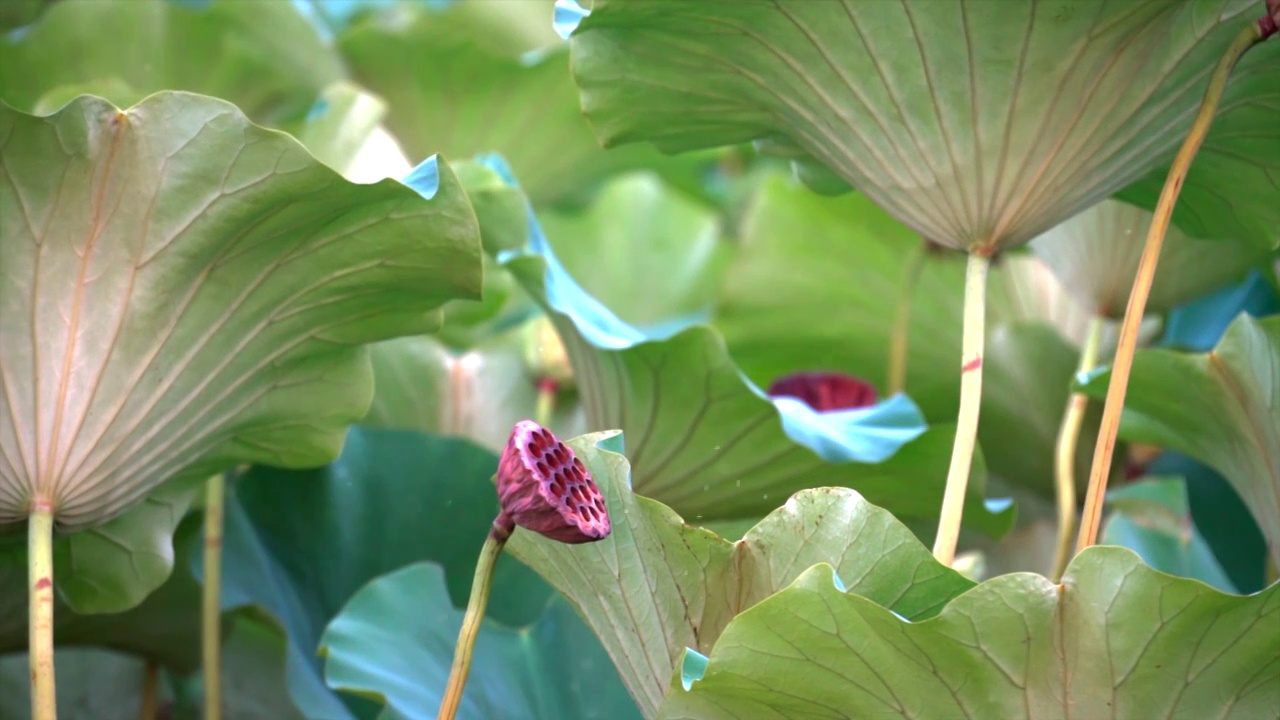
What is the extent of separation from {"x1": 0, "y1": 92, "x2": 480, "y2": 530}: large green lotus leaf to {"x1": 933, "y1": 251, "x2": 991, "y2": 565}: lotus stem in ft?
0.76

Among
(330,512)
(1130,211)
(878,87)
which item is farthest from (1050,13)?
(330,512)

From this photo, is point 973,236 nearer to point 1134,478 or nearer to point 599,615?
point 599,615

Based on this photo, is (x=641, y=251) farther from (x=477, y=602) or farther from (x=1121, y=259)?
(x=477, y=602)

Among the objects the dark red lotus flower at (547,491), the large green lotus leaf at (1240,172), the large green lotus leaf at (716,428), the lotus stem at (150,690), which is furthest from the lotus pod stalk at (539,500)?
the lotus stem at (150,690)

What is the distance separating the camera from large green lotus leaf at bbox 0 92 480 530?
554 millimetres

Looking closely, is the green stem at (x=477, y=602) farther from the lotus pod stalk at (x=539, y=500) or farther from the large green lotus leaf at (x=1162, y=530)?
the large green lotus leaf at (x=1162, y=530)

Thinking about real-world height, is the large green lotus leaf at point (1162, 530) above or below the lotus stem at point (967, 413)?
below

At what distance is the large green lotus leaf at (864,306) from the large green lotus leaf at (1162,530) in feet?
0.46

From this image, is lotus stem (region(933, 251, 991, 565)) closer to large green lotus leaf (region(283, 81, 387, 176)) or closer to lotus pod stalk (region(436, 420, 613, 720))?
lotus pod stalk (region(436, 420, 613, 720))

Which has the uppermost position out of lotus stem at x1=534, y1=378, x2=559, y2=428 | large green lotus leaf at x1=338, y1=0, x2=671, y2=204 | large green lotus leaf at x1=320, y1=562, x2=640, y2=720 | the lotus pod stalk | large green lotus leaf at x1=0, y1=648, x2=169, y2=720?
large green lotus leaf at x1=338, y1=0, x2=671, y2=204

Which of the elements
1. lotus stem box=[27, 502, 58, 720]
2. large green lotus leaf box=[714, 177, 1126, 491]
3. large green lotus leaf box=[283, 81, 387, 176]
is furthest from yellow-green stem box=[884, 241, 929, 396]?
lotus stem box=[27, 502, 58, 720]

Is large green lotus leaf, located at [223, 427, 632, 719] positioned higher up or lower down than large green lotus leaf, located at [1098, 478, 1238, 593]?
higher up

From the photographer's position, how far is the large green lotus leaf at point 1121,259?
882 millimetres

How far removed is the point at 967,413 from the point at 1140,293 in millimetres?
93
